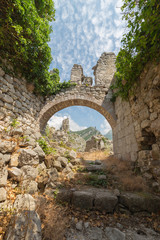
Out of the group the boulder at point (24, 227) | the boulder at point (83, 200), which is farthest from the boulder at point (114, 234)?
the boulder at point (24, 227)

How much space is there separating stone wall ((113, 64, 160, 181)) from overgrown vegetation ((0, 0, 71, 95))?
422 cm

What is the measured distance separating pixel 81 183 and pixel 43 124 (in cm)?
441

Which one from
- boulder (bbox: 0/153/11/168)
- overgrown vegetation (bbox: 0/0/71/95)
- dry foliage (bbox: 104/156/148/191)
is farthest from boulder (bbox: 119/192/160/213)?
overgrown vegetation (bbox: 0/0/71/95)

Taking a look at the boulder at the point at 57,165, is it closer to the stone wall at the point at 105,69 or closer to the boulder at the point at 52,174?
the boulder at the point at 52,174

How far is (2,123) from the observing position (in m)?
3.81

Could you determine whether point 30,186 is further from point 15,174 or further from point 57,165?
point 57,165

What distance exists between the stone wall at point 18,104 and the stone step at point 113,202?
263 centimetres

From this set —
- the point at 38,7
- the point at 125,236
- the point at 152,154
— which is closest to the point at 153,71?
the point at 152,154

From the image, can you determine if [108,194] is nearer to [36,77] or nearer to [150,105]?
[150,105]

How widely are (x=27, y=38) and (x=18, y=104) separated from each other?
2567mm

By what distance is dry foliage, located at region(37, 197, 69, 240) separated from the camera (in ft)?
5.99

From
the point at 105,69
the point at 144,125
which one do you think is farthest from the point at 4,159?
the point at 105,69

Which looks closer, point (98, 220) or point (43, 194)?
point (98, 220)

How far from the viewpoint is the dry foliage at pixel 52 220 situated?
5.99 ft
